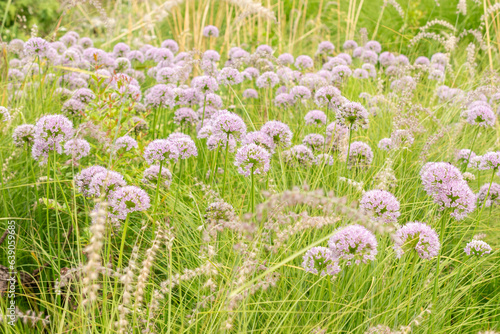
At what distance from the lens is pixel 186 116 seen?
322 centimetres

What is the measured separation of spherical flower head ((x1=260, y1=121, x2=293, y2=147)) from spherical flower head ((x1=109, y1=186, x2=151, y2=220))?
97 centimetres

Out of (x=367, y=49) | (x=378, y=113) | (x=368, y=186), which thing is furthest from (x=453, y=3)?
(x=368, y=186)

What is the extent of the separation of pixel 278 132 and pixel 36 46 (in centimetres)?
200

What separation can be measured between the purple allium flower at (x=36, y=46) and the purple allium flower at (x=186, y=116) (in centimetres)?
112

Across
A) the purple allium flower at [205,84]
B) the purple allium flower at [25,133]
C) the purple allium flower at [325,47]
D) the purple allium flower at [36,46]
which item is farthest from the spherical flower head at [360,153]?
the purple allium flower at [325,47]

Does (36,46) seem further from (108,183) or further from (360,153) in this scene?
(360,153)

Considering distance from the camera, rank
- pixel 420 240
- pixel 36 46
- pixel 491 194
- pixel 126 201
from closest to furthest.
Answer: pixel 420 240, pixel 126 201, pixel 491 194, pixel 36 46

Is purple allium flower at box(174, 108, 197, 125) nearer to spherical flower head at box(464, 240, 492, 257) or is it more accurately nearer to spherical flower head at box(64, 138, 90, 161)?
spherical flower head at box(64, 138, 90, 161)

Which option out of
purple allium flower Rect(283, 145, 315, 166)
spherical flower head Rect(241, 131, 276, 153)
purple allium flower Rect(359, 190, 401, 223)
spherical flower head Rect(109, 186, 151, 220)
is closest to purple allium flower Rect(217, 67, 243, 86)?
purple allium flower Rect(283, 145, 315, 166)

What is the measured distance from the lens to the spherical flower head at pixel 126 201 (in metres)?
1.78

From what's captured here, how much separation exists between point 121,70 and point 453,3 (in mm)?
6080

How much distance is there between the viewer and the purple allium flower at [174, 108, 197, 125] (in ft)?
10.5

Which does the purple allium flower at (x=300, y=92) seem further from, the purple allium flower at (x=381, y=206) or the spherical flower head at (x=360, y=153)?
the purple allium flower at (x=381, y=206)

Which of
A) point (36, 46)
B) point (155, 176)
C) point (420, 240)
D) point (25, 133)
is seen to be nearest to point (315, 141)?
point (155, 176)
